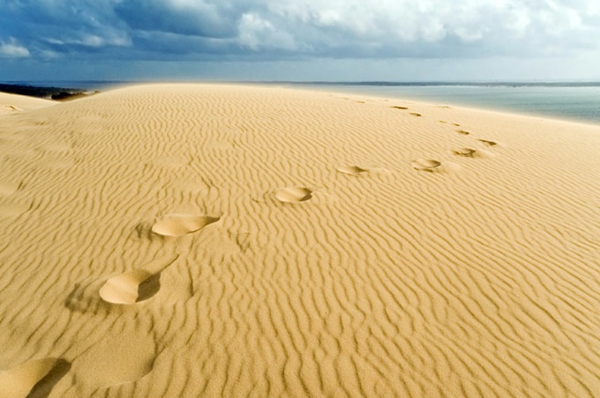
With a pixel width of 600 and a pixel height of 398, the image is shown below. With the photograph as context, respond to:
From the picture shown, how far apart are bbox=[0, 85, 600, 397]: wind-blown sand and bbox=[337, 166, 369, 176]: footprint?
103mm

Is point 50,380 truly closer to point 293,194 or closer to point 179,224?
point 179,224

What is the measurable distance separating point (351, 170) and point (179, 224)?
330cm

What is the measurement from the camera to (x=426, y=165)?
7754 mm

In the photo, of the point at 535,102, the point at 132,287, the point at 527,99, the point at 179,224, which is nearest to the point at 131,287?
the point at 132,287

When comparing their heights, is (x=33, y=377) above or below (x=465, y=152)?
below

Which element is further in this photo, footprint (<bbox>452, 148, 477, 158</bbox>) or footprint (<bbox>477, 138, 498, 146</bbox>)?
footprint (<bbox>477, 138, 498, 146</bbox>)

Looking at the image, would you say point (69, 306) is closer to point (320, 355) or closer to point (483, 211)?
point (320, 355)

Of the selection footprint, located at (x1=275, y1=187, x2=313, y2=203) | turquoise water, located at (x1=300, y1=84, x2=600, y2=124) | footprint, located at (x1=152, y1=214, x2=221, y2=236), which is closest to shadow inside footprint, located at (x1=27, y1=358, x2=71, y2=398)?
footprint, located at (x1=152, y1=214, x2=221, y2=236)

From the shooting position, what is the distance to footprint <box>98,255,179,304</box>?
4062 millimetres

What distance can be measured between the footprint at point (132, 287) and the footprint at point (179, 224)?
2.50 ft

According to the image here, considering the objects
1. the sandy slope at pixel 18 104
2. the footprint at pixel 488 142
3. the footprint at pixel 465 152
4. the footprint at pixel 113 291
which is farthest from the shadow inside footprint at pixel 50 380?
the sandy slope at pixel 18 104

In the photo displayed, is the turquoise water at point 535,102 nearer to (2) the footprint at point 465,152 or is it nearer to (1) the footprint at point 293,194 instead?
(2) the footprint at point 465,152

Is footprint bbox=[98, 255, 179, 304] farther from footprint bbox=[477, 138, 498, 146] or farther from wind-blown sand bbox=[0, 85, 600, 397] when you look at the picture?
footprint bbox=[477, 138, 498, 146]

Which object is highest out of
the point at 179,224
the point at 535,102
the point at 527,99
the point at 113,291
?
the point at 179,224
